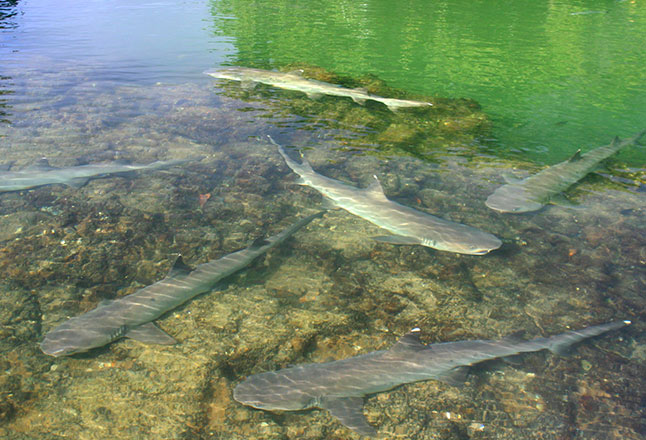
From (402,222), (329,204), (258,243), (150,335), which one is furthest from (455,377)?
(329,204)

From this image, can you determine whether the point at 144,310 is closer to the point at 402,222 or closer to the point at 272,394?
the point at 272,394

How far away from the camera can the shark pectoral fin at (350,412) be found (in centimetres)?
410

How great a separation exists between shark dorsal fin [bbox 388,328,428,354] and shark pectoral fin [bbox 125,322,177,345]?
2.48 m

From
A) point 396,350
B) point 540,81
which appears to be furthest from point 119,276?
point 540,81

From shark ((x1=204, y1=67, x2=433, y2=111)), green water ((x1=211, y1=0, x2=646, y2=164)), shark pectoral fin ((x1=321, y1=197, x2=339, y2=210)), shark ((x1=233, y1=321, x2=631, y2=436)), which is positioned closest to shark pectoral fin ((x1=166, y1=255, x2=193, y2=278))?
shark ((x1=233, y1=321, x2=631, y2=436))

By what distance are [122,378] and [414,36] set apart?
2273cm

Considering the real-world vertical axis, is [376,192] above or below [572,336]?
above

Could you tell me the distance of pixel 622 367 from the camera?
4836 millimetres

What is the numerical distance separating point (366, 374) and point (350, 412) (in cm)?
42

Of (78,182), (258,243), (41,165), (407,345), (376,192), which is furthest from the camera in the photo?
(41,165)

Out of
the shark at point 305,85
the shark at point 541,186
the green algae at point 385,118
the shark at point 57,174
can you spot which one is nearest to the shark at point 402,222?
the shark at point 541,186

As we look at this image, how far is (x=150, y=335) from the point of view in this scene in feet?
16.3

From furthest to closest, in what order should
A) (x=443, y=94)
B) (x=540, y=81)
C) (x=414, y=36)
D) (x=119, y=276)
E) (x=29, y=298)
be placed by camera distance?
1. (x=414, y=36)
2. (x=540, y=81)
3. (x=443, y=94)
4. (x=119, y=276)
5. (x=29, y=298)

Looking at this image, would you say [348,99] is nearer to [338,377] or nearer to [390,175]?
[390,175]
